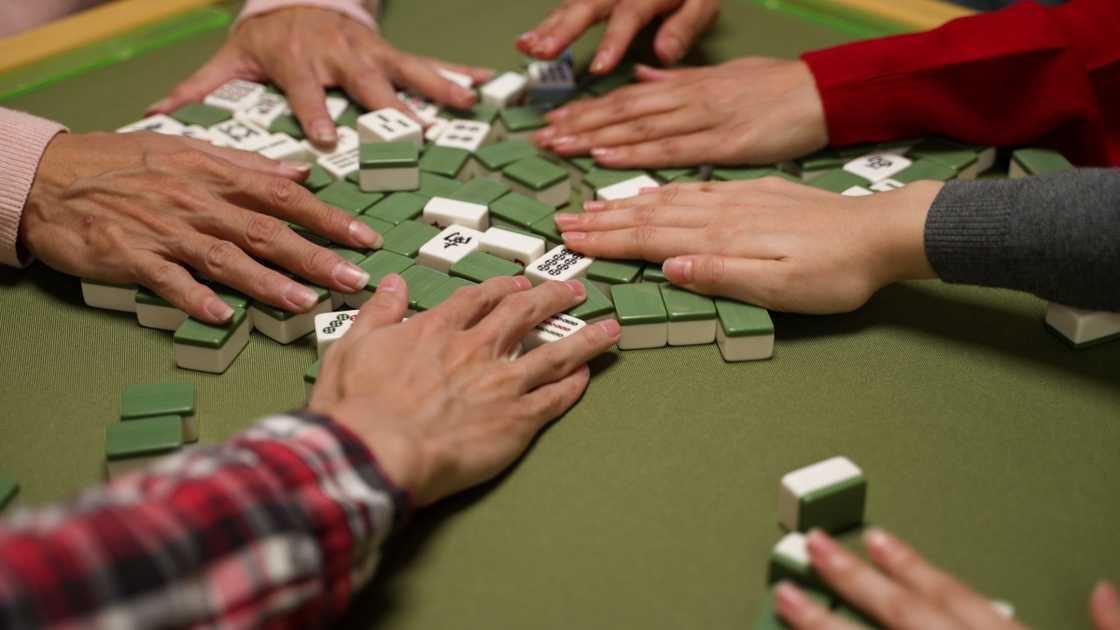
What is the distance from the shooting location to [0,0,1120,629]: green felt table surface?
1.23 m

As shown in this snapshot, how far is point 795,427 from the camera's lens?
1.46m

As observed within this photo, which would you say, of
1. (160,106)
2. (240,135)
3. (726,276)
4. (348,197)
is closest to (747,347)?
(726,276)

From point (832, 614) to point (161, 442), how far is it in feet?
2.92

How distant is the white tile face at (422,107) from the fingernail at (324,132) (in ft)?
0.61

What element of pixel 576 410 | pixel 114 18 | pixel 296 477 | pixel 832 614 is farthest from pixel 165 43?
pixel 832 614

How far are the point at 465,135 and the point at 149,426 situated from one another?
3.11 ft

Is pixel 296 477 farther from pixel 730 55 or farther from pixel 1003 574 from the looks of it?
pixel 730 55

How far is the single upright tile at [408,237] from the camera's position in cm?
180

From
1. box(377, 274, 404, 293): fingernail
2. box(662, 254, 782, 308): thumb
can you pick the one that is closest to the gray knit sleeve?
box(662, 254, 782, 308): thumb

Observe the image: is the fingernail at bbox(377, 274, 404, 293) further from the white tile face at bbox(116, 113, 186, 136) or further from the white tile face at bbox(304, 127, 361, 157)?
the white tile face at bbox(116, 113, 186, 136)

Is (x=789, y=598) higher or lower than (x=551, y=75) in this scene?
lower

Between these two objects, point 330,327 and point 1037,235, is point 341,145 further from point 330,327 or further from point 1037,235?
point 1037,235

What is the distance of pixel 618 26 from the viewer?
2.29m

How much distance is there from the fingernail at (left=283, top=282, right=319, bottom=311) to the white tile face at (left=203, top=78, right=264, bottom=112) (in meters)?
0.75
